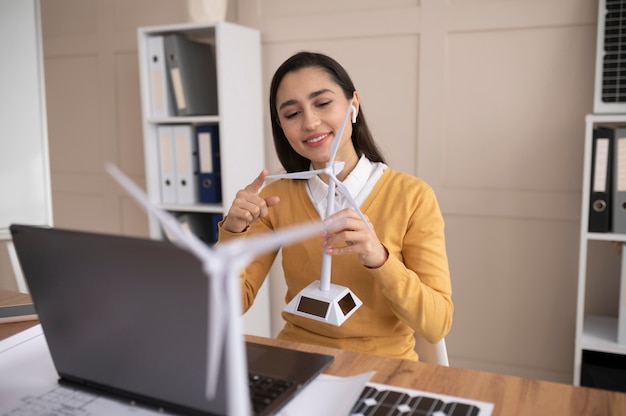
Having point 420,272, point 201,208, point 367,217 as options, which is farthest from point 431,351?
point 201,208

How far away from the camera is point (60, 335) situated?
2.60 feet

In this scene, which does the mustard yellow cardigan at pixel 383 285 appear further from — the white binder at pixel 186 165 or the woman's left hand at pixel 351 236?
the white binder at pixel 186 165

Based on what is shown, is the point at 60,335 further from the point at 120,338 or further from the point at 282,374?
the point at 282,374

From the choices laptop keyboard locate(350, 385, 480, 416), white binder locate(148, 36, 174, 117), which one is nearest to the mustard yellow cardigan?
laptop keyboard locate(350, 385, 480, 416)

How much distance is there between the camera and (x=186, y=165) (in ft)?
8.63

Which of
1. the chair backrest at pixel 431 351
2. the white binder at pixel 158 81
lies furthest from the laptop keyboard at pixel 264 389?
the white binder at pixel 158 81

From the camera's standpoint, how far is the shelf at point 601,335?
196 centimetres

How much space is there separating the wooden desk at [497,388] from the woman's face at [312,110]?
58cm

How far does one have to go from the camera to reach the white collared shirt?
143 centimetres

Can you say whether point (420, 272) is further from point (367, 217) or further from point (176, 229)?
point (176, 229)

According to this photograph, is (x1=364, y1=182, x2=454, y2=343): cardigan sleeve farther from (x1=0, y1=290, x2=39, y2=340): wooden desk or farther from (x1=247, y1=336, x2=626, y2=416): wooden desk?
(x1=0, y1=290, x2=39, y2=340): wooden desk

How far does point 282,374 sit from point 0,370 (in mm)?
484

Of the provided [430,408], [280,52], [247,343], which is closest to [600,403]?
[430,408]

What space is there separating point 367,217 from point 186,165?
1.45 meters
